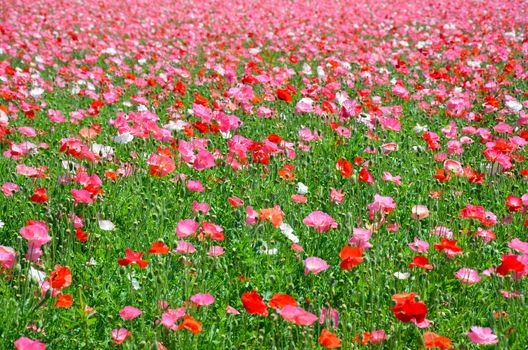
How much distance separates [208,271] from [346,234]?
63 centimetres

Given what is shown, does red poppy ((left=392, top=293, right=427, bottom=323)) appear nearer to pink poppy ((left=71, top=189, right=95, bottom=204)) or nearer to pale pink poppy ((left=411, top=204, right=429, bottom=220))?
pale pink poppy ((left=411, top=204, right=429, bottom=220))

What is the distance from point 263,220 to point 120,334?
Answer: 0.78 meters

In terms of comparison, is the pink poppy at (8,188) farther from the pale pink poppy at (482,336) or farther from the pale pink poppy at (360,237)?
the pale pink poppy at (482,336)

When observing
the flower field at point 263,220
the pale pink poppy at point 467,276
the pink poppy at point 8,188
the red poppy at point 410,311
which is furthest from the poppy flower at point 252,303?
the pink poppy at point 8,188

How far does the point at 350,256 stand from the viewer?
2010 millimetres

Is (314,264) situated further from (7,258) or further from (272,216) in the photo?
(7,258)

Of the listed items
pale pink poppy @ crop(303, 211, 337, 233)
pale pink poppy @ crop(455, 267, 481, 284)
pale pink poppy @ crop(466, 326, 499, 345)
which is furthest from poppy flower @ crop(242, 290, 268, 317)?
pale pink poppy @ crop(455, 267, 481, 284)

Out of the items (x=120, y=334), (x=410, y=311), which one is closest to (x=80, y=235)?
(x=120, y=334)

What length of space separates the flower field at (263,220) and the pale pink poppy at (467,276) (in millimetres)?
16

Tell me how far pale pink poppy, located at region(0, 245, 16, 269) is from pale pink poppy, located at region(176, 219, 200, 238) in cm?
57

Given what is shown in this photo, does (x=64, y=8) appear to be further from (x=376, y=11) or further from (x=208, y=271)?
(x=208, y=271)

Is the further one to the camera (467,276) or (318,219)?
(318,219)

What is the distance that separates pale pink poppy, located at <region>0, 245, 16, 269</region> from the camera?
2.08 metres

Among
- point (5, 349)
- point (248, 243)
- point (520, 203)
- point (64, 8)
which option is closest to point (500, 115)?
point (520, 203)
